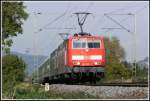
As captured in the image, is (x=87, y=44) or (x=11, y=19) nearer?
(x=11, y=19)

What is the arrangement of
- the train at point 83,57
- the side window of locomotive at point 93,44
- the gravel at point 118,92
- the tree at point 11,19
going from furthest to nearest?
the side window of locomotive at point 93,44
the train at point 83,57
the tree at point 11,19
the gravel at point 118,92

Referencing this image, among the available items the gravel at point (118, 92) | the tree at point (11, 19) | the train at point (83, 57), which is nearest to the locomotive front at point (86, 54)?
the train at point (83, 57)

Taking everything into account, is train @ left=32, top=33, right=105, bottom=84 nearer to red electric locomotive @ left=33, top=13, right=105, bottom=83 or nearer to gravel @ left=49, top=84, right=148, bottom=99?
red electric locomotive @ left=33, top=13, right=105, bottom=83

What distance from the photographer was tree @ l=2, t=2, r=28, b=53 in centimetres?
2431

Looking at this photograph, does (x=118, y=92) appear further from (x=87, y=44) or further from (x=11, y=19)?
(x=87, y=44)

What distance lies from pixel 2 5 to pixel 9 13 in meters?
0.56

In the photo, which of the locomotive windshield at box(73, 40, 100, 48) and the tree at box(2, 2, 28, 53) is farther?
the locomotive windshield at box(73, 40, 100, 48)

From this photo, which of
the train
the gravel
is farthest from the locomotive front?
the gravel

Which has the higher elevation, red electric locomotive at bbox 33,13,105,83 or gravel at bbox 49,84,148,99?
red electric locomotive at bbox 33,13,105,83

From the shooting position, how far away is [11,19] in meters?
25.7

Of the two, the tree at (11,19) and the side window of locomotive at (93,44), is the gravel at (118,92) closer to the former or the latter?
the tree at (11,19)

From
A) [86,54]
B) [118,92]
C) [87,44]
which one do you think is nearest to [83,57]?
[86,54]

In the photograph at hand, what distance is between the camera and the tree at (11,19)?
2431 centimetres

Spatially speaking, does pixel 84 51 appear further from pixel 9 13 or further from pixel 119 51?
pixel 119 51
